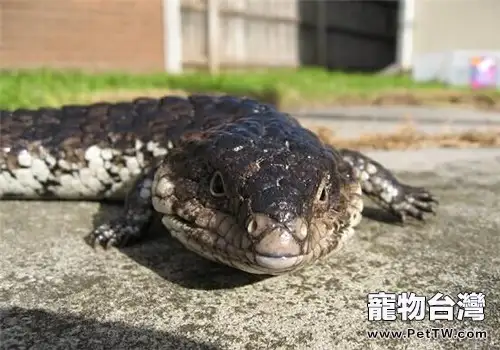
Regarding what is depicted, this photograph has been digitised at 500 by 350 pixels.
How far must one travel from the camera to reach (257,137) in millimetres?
1877

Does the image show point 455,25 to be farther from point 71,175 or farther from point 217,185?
point 217,185

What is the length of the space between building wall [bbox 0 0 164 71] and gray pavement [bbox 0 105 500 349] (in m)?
7.30

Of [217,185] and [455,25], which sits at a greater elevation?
[455,25]

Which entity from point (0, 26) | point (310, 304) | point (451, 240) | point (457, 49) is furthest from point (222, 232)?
point (457, 49)

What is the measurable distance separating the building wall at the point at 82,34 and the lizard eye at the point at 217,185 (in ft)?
26.3

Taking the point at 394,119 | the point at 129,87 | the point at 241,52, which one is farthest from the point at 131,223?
the point at 241,52

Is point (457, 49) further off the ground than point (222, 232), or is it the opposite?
point (457, 49)

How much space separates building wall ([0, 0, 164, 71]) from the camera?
29.3 ft

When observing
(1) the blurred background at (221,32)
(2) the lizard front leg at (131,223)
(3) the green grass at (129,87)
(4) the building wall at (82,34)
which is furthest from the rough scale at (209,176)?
(1) the blurred background at (221,32)

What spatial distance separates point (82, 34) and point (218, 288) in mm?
8715

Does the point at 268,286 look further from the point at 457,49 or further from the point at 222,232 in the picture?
the point at 457,49

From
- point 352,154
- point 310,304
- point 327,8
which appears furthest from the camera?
point 327,8

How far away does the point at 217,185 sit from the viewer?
1772 mm

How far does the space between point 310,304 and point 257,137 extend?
57 cm
